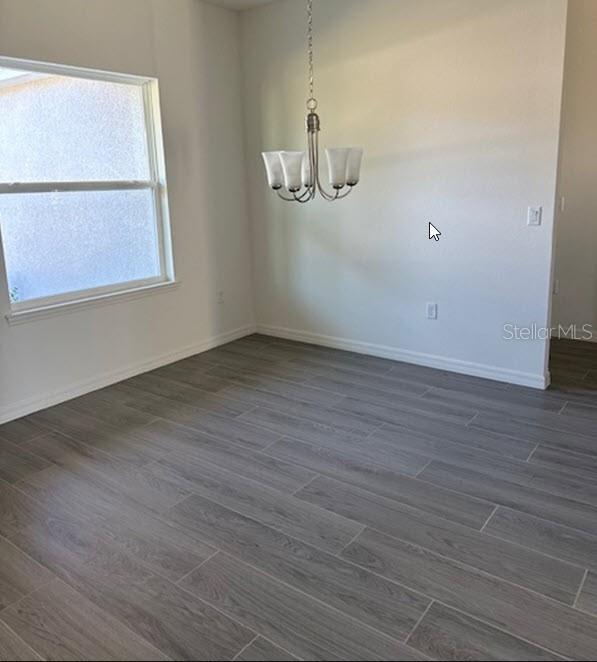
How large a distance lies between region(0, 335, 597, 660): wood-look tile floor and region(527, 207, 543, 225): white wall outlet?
1.11m

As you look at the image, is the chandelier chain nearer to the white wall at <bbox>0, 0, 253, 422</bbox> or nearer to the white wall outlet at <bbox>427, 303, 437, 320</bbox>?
the white wall at <bbox>0, 0, 253, 422</bbox>

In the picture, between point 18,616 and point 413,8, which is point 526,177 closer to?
point 413,8

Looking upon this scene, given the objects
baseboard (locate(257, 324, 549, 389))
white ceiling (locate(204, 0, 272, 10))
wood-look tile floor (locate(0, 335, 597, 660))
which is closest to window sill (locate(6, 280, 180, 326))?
wood-look tile floor (locate(0, 335, 597, 660))

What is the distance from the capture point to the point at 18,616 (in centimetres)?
193

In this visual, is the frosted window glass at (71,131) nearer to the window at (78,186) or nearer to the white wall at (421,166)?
the window at (78,186)

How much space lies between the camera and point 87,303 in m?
3.87

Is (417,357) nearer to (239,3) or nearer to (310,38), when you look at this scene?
(310,38)

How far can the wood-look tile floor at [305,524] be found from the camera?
1828 millimetres

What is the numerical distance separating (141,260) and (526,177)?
2.78 meters

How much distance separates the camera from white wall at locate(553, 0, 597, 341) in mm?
4391

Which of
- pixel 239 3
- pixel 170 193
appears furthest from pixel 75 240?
pixel 239 3

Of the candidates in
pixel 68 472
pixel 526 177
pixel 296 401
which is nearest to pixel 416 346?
pixel 296 401

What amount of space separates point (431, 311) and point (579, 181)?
68.6 inches

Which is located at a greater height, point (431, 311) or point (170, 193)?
point (170, 193)
